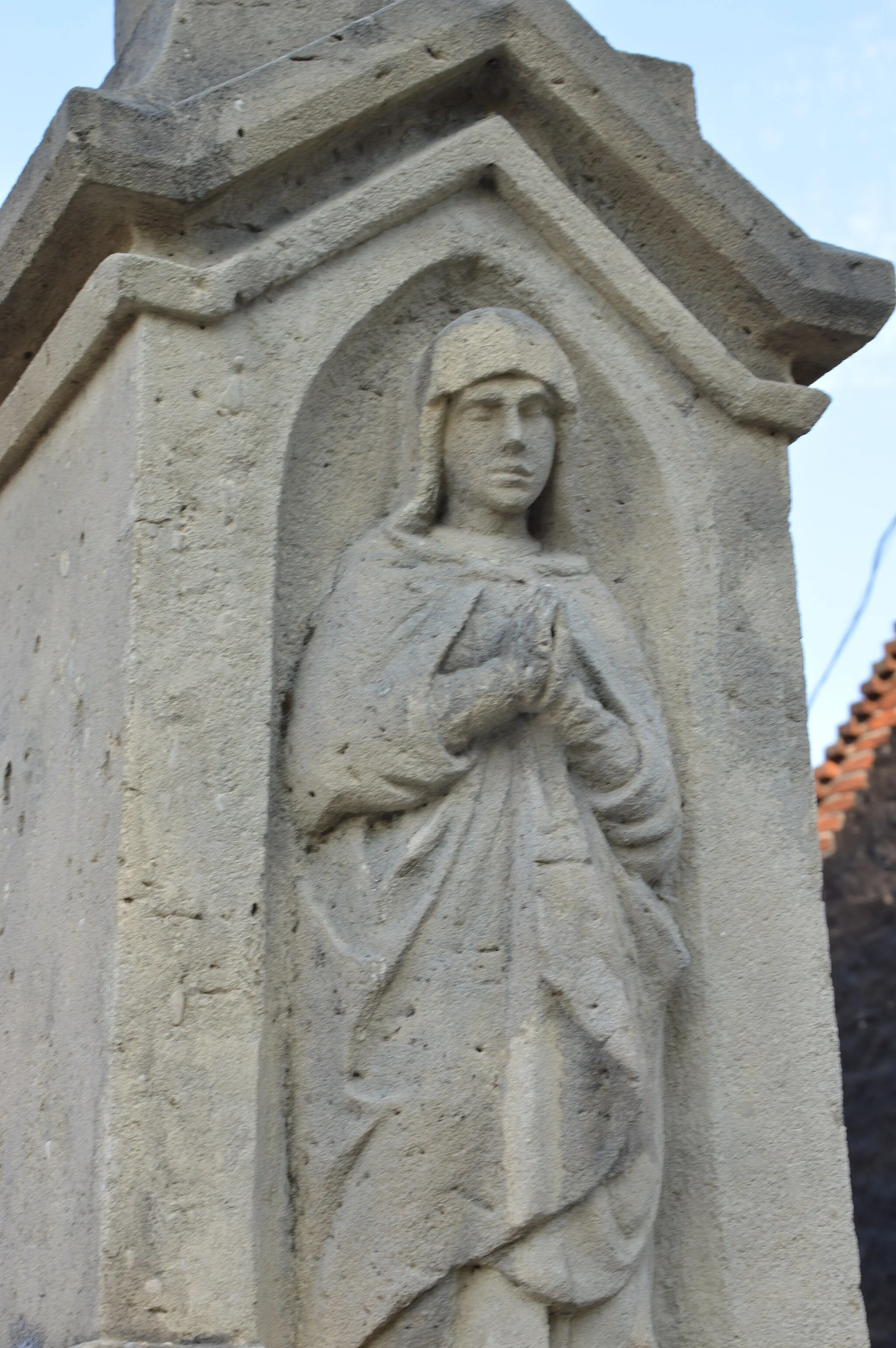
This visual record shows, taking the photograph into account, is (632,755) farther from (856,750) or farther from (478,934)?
(856,750)

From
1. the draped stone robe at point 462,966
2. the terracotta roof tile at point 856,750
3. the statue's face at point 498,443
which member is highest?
the terracotta roof tile at point 856,750

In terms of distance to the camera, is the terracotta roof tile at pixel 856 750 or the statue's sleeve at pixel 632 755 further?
the terracotta roof tile at pixel 856 750

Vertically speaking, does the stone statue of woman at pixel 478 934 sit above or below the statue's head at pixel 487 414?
below

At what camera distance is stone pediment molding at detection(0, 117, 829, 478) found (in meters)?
4.52

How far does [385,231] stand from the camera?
191 inches

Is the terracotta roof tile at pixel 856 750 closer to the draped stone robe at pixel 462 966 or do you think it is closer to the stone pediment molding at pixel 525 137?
the stone pediment molding at pixel 525 137

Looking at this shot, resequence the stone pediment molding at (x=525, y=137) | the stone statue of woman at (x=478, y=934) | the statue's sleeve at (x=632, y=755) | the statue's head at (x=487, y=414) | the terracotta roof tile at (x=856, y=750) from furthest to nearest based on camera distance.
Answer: the terracotta roof tile at (x=856, y=750)
the statue's head at (x=487, y=414)
the stone pediment molding at (x=525, y=137)
the statue's sleeve at (x=632, y=755)
the stone statue of woman at (x=478, y=934)

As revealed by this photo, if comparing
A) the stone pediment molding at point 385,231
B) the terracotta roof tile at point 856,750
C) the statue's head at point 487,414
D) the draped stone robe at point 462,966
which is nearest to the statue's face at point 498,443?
the statue's head at point 487,414

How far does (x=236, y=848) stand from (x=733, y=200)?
230 cm

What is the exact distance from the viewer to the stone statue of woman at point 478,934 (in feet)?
13.1

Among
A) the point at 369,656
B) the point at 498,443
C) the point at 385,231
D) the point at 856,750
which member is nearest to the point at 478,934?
the point at 369,656

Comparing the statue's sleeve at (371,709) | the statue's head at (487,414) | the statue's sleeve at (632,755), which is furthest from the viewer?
the statue's head at (487,414)

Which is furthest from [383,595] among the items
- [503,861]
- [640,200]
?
[640,200]

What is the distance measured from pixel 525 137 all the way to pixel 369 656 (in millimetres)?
1636
